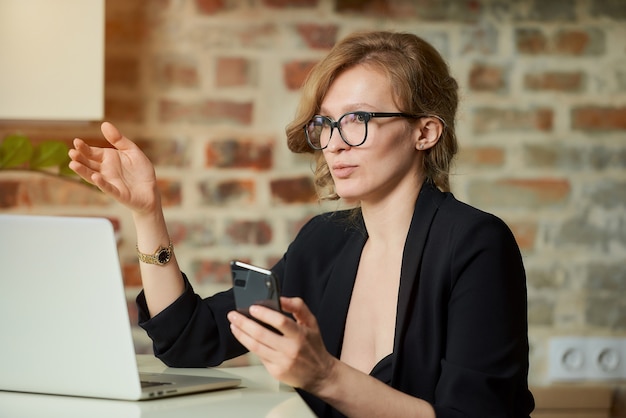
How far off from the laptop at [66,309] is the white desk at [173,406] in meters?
0.02

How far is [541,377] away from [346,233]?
1.18m

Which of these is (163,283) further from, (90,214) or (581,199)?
(581,199)

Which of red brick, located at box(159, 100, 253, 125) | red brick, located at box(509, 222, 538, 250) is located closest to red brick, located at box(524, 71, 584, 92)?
red brick, located at box(509, 222, 538, 250)

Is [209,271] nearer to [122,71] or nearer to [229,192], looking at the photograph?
[229,192]

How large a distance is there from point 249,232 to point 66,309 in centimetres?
145

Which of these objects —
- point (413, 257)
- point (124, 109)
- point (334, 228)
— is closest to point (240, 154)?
point (124, 109)

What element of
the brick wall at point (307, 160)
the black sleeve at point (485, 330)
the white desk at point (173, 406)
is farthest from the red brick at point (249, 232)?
the white desk at point (173, 406)

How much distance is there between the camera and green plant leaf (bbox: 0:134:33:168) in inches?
88.7

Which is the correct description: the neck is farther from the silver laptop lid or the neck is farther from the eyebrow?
the silver laptop lid

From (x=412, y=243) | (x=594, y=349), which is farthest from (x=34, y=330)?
(x=594, y=349)

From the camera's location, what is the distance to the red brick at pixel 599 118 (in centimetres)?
278

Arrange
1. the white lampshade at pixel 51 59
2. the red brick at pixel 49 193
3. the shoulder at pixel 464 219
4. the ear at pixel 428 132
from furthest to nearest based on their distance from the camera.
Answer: the red brick at pixel 49 193 → the white lampshade at pixel 51 59 → the ear at pixel 428 132 → the shoulder at pixel 464 219

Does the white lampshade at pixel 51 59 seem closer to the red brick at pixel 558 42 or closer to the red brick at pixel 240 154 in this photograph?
the red brick at pixel 240 154

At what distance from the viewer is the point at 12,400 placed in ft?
4.21
